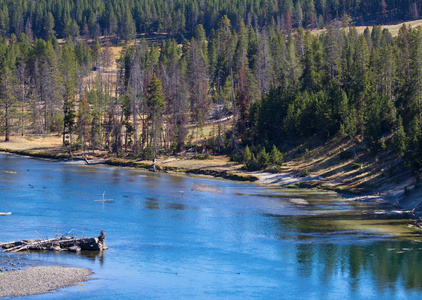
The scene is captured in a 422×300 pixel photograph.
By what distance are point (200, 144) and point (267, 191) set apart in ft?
107

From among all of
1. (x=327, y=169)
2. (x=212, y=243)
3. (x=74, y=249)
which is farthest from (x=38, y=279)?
(x=327, y=169)

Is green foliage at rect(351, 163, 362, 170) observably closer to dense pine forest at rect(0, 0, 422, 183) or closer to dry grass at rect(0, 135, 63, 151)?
dense pine forest at rect(0, 0, 422, 183)

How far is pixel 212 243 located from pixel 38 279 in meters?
15.5

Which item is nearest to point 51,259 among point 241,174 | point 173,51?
point 241,174

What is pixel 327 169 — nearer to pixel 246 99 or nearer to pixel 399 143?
pixel 399 143

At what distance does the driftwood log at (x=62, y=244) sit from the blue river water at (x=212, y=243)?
0.64 meters

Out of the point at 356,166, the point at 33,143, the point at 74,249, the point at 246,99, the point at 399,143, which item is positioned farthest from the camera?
the point at 33,143

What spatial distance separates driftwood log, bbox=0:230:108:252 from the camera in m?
36.3

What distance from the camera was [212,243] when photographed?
4219 cm

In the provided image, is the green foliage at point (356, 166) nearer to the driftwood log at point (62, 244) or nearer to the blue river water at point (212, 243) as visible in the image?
the blue river water at point (212, 243)

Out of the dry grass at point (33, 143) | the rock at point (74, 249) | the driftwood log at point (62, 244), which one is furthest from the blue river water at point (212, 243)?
the dry grass at point (33, 143)

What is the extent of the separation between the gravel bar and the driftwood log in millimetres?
4098

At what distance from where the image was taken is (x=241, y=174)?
80125mm

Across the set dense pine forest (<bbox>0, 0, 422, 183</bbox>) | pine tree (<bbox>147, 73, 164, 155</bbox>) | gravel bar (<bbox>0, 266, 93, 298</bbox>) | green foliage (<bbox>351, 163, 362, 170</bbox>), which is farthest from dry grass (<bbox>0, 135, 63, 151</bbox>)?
gravel bar (<bbox>0, 266, 93, 298</bbox>)
